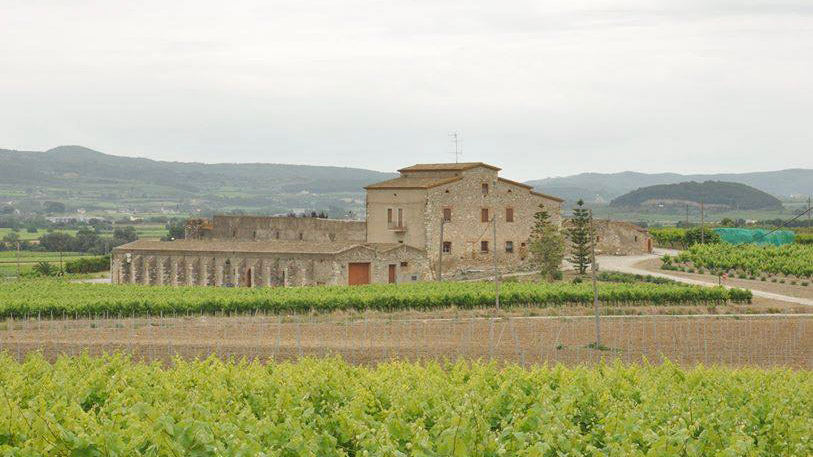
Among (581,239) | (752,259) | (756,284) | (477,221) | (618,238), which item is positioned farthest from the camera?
(618,238)

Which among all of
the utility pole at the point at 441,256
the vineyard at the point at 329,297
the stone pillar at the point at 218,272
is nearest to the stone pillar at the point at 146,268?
the stone pillar at the point at 218,272

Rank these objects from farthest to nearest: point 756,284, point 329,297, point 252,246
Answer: point 756,284 < point 252,246 < point 329,297

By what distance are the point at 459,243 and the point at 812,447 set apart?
46.0m

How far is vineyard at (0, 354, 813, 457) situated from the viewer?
12211mm

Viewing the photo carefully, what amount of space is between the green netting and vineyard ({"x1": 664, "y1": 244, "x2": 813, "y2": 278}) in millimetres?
10251

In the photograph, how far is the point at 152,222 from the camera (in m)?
198

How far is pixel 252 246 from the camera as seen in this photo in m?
57.4

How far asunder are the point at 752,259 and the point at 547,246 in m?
14.2

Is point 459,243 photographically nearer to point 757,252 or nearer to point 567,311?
point 567,311

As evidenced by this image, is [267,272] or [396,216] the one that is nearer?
[267,272]

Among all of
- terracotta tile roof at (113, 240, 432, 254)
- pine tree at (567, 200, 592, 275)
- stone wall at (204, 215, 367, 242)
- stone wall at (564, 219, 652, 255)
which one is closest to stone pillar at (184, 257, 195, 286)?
terracotta tile roof at (113, 240, 432, 254)

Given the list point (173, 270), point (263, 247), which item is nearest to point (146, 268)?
point (173, 270)

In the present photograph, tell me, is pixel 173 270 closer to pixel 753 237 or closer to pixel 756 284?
pixel 756 284

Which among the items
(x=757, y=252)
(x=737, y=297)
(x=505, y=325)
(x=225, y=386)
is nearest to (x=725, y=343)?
(x=505, y=325)
